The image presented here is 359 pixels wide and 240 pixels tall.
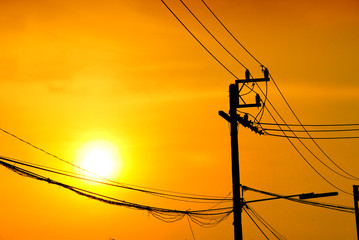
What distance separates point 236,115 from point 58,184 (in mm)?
9571

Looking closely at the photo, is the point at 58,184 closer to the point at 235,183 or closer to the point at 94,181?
the point at 94,181

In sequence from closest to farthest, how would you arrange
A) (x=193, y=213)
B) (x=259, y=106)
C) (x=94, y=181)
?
(x=94, y=181) < (x=259, y=106) < (x=193, y=213)

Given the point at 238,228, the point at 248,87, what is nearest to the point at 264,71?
the point at 248,87

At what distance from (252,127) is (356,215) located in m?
18.3

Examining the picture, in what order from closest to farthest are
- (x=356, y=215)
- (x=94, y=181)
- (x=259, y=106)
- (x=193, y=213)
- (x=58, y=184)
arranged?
(x=58, y=184), (x=94, y=181), (x=259, y=106), (x=193, y=213), (x=356, y=215)

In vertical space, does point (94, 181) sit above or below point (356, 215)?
below

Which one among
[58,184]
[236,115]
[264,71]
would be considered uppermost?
[264,71]

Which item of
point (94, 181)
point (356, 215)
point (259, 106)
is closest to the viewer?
point (94, 181)

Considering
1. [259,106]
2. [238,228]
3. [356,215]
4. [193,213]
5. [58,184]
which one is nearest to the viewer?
[58,184]

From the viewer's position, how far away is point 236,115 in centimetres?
2798

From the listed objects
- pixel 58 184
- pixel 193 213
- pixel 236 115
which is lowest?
pixel 58 184

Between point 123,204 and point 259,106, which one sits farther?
point 259,106

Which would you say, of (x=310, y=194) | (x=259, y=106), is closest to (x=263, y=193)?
(x=310, y=194)

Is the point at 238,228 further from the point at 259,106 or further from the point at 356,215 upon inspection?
the point at 356,215
